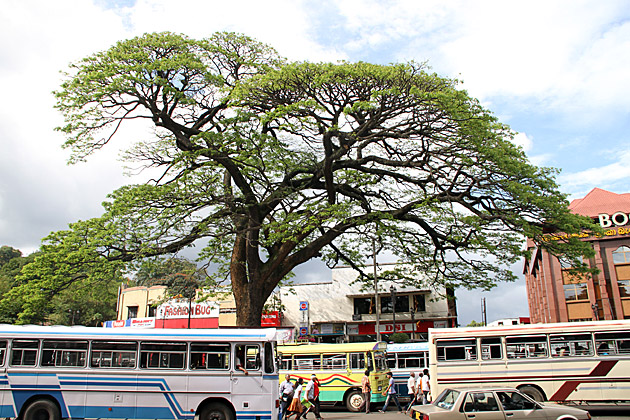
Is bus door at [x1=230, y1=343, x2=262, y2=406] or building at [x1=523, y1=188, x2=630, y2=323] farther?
building at [x1=523, y1=188, x2=630, y2=323]

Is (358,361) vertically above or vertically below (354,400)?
above

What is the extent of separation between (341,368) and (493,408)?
934cm

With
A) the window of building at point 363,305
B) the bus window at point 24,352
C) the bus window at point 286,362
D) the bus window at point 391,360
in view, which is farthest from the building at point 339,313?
the bus window at point 24,352

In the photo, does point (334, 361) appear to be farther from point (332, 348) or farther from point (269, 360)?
point (269, 360)

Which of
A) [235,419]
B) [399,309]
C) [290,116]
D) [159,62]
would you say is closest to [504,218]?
[290,116]

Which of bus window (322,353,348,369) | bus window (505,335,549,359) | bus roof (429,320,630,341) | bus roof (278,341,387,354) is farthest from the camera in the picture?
bus roof (278,341,387,354)

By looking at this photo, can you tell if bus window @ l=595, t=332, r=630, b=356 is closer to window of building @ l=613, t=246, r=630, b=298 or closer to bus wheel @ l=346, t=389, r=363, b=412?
bus wheel @ l=346, t=389, r=363, b=412

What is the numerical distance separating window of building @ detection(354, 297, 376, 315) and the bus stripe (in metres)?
29.3

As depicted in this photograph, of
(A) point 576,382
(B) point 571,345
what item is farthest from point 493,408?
(B) point 571,345

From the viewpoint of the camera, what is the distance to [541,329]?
1521 cm

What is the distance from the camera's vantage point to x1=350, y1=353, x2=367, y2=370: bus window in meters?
19.6

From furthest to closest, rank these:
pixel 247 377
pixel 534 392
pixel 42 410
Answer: pixel 534 392 → pixel 247 377 → pixel 42 410

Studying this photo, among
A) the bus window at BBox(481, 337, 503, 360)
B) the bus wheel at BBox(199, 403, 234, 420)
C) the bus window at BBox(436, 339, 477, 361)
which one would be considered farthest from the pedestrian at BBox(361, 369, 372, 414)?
the bus wheel at BBox(199, 403, 234, 420)

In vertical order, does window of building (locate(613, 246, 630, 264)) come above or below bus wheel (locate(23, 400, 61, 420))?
above
